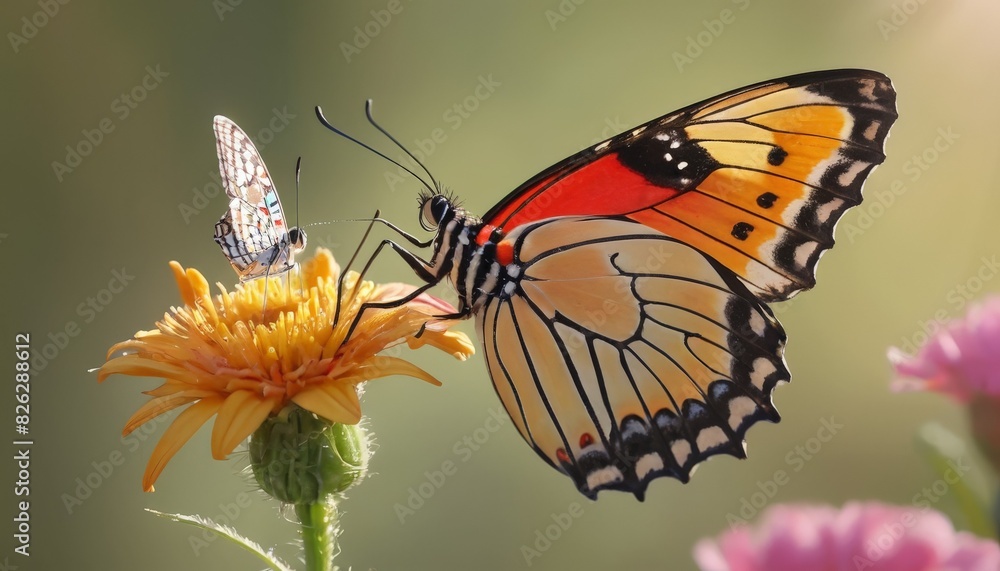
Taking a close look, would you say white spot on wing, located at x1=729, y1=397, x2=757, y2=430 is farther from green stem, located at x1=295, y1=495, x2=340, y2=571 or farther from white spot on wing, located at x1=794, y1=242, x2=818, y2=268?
green stem, located at x1=295, y1=495, x2=340, y2=571

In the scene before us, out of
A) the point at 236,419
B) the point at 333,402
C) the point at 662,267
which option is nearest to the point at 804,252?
the point at 662,267

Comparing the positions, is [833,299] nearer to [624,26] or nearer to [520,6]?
[624,26]

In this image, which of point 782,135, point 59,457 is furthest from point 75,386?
point 782,135

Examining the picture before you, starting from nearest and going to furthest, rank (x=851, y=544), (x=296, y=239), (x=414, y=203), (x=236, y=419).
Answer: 1. (x=851, y=544)
2. (x=236, y=419)
3. (x=296, y=239)
4. (x=414, y=203)

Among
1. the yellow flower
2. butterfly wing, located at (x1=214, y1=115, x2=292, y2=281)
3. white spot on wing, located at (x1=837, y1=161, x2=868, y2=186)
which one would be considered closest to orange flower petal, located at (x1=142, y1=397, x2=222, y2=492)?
the yellow flower

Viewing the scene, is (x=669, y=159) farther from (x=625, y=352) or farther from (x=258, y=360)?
(x=258, y=360)

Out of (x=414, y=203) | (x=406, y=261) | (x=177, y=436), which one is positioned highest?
(x=414, y=203)

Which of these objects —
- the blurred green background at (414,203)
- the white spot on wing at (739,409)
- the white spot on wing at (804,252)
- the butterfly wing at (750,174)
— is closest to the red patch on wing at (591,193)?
the butterfly wing at (750,174)
